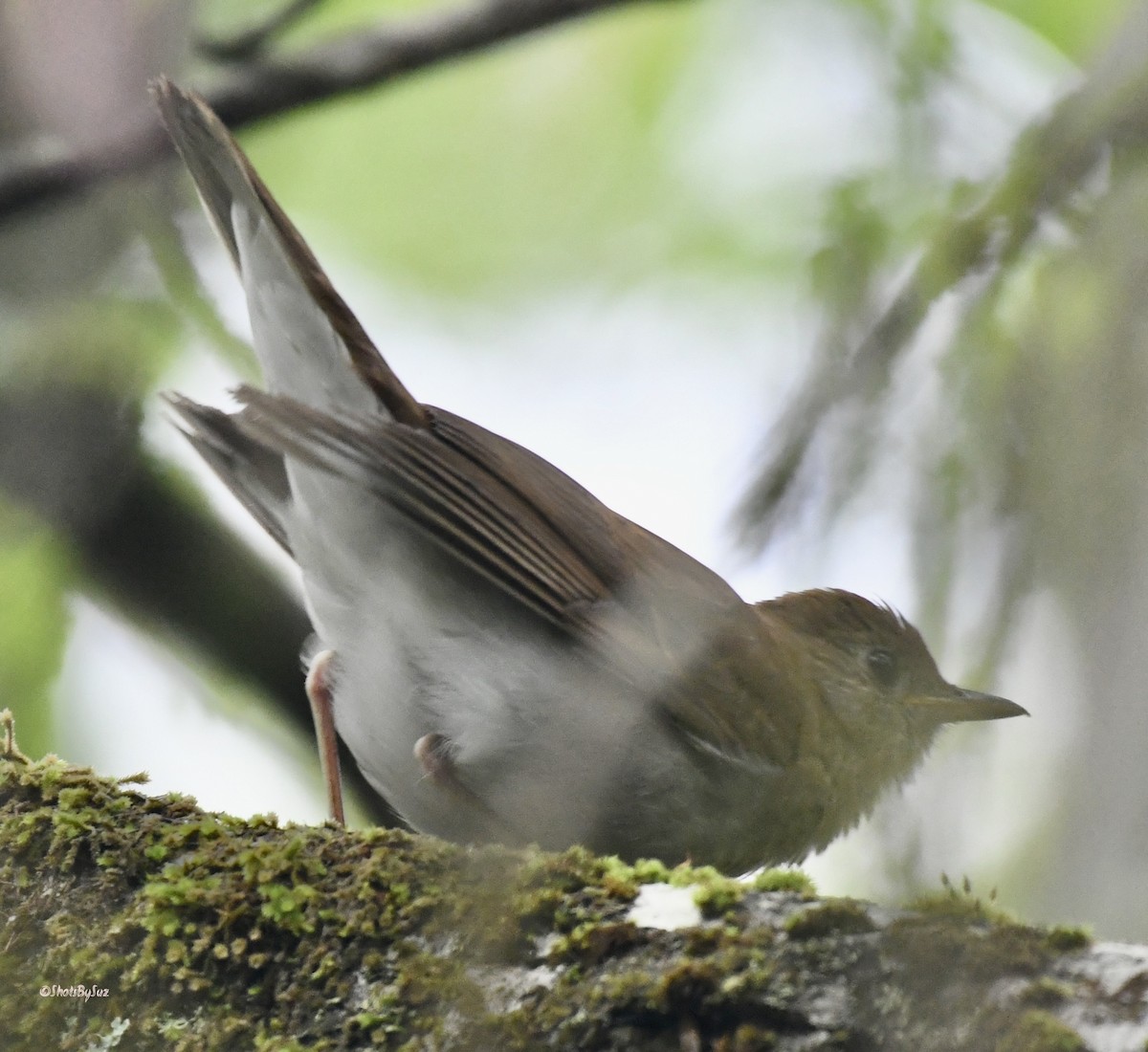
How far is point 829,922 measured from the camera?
6.66 ft

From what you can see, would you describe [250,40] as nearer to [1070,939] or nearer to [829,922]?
[829,922]

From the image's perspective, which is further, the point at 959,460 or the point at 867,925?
the point at 959,460

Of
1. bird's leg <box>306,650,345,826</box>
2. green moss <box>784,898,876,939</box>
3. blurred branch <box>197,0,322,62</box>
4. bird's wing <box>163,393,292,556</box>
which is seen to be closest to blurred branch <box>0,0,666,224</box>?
blurred branch <box>197,0,322,62</box>

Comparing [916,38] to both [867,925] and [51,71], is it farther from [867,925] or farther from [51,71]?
[867,925]

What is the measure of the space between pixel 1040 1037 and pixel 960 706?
2.96 m

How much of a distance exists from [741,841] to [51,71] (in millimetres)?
3635

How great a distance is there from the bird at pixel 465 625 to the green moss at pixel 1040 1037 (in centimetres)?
178

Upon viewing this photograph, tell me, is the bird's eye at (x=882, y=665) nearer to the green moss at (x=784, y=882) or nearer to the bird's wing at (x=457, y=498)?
the bird's wing at (x=457, y=498)

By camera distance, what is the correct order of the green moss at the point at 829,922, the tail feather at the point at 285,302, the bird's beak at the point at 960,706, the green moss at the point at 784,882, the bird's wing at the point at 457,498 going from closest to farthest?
the green moss at the point at 829,922, the green moss at the point at 784,882, the bird's wing at the point at 457,498, the tail feather at the point at 285,302, the bird's beak at the point at 960,706

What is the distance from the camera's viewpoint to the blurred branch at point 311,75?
407 centimetres

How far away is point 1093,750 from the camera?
261cm

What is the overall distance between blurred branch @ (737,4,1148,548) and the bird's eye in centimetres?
181

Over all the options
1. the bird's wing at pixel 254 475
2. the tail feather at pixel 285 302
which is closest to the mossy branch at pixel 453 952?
the bird's wing at pixel 254 475

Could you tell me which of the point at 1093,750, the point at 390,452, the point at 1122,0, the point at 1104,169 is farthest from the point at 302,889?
the point at 1122,0
